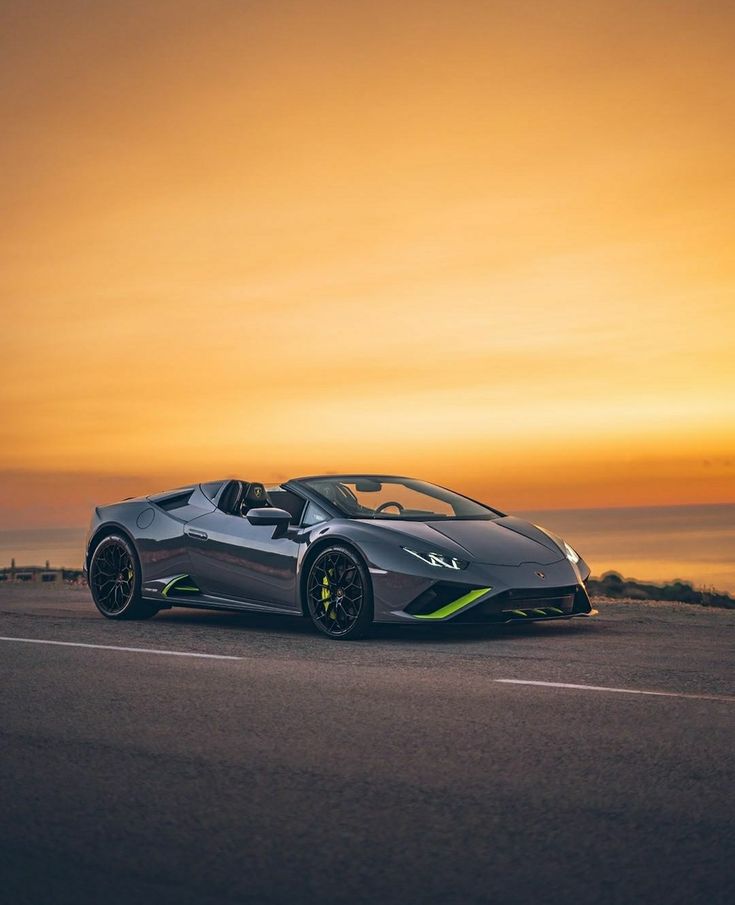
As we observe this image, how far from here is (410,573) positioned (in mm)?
9547

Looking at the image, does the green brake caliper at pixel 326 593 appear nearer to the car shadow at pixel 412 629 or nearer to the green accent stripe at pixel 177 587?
the car shadow at pixel 412 629

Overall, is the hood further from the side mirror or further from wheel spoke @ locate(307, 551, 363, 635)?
the side mirror

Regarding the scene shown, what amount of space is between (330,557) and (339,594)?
0.33 metres

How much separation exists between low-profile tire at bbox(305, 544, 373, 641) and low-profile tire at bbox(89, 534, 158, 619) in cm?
236

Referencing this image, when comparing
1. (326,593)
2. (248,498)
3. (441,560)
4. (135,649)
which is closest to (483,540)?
(441,560)

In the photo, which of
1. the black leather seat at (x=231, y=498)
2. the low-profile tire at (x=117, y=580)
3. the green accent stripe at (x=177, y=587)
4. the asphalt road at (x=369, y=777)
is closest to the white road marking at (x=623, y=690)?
the asphalt road at (x=369, y=777)

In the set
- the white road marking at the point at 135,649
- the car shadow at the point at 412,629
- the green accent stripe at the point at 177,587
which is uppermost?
the green accent stripe at the point at 177,587

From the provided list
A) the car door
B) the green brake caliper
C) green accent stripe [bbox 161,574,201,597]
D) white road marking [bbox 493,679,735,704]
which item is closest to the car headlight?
the green brake caliper

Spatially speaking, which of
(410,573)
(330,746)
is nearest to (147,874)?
(330,746)

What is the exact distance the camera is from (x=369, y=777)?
4.96 metres

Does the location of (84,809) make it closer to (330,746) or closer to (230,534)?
(330,746)

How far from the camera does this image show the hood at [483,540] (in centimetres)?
979

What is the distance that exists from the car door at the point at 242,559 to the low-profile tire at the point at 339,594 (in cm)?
26

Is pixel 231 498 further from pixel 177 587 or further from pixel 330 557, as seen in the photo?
pixel 330 557
